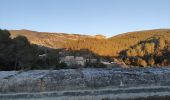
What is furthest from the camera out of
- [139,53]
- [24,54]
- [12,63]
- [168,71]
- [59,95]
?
[139,53]

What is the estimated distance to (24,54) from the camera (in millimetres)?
43219

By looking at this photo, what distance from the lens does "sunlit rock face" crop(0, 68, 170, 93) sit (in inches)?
385

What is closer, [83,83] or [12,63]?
[83,83]

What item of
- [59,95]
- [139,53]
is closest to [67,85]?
[59,95]

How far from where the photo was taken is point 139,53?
70688mm

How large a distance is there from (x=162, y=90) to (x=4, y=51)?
3267cm

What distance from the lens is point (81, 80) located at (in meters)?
9.86

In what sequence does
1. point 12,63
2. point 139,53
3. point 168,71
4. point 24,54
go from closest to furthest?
point 168,71, point 12,63, point 24,54, point 139,53

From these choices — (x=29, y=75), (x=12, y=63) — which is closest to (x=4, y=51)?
(x=12, y=63)

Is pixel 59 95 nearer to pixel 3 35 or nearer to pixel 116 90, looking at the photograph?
pixel 116 90

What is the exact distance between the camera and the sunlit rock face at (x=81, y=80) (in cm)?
979

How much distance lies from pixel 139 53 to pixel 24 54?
1257 inches

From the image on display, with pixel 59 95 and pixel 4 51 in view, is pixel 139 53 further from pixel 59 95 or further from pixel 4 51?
pixel 59 95

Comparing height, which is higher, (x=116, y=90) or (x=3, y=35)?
(x=3, y=35)
